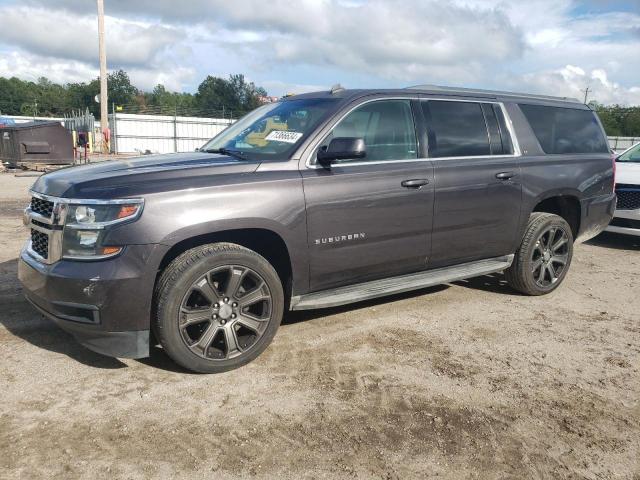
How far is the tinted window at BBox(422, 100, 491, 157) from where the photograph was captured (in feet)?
14.5

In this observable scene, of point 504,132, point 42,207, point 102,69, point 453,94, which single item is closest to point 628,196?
point 504,132

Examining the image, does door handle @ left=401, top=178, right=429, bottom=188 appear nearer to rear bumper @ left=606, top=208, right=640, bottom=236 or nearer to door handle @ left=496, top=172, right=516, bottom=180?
door handle @ left=496, top=172, right=516, bottom=180

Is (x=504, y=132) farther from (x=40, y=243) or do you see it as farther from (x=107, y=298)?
(x=40, y=243)

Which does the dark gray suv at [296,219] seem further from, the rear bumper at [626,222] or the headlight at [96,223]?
the rear bumper at [626,222]

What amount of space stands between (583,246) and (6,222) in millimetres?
8849

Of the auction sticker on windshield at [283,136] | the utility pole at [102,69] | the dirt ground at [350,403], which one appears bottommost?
the dirt ground at [350,403]

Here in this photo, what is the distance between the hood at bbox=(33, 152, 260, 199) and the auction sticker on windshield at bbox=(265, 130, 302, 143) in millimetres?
395

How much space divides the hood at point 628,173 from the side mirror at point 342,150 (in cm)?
591

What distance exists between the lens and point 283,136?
13.2 feet

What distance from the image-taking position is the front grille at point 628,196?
7723 mm

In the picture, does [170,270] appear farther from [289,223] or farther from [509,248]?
[509,248]

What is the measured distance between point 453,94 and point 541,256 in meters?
1.84

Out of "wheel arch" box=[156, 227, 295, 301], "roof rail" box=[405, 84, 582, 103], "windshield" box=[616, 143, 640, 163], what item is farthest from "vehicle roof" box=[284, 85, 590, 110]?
"windshield" box=[616, 143, 640, 163]

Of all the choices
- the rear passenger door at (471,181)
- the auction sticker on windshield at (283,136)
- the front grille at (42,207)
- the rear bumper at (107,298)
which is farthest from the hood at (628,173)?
the front grille at (42,207)
